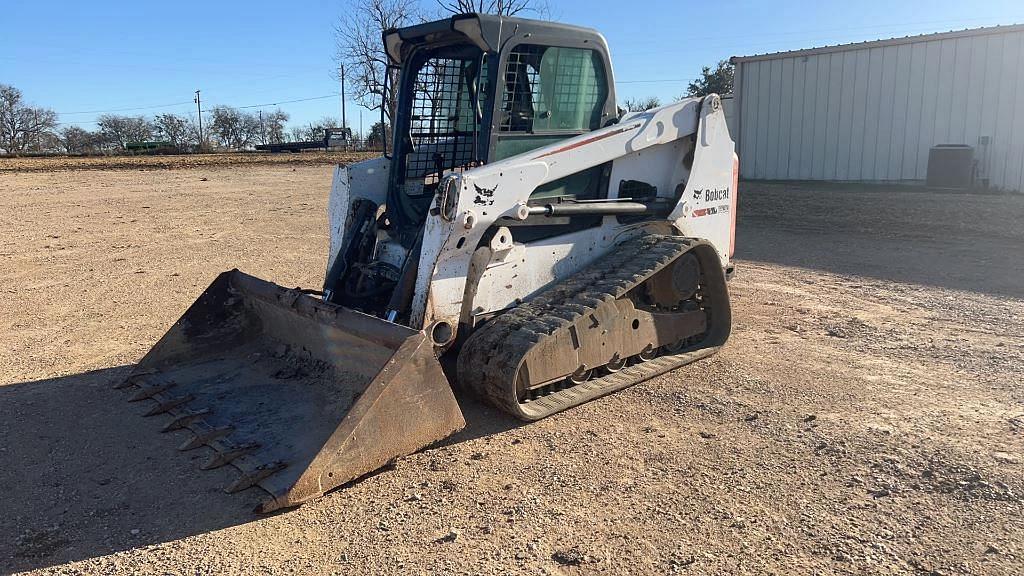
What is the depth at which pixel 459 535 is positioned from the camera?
3.38 meters

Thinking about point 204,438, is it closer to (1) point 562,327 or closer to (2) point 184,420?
(2) point 184,420

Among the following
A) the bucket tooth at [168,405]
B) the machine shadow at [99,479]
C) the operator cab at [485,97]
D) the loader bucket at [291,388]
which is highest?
the operator cab at [485,97]

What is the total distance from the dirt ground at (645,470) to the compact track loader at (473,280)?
23 cm

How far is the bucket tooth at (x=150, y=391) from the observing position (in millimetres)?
4945

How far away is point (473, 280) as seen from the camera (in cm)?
473

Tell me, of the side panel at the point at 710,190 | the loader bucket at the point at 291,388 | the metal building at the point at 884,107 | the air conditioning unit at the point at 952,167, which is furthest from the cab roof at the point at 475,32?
the metal building at the point at 884,107

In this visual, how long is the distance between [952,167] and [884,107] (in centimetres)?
219

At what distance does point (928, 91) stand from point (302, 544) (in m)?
16.8

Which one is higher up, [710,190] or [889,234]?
[710,190]

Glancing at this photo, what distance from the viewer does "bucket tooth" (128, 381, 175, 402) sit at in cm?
495

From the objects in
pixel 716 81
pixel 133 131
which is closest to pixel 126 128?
pixel 133 131

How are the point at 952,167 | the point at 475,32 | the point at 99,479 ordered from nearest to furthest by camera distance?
the point at 99,479 → the point at 475,32 → the point at 952,167

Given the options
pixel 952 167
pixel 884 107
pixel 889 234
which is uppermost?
pixel 884 107

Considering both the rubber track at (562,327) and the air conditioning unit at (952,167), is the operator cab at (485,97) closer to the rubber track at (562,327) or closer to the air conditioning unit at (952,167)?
the rubber track at (562,327)
